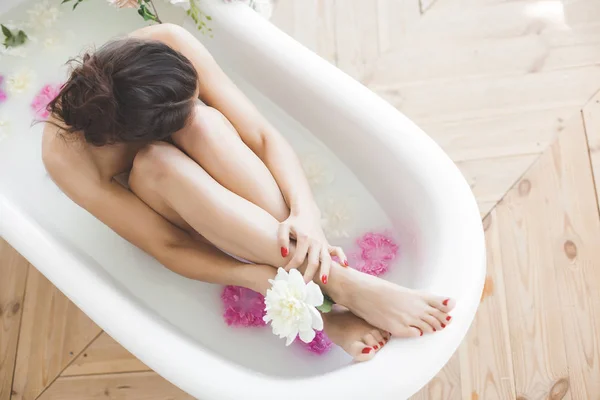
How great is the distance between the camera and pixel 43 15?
1599mm

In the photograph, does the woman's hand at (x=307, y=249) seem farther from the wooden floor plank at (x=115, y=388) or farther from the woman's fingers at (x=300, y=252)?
the wooden floor plank at (x=115, y=388)

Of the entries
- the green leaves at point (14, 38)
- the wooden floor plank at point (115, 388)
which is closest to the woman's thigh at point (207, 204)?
the wooden floor plank at point (115, 388)

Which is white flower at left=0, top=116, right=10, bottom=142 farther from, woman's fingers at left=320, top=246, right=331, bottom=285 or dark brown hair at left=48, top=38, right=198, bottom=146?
woman's fingers at left=320, top=246, right=331, bottom=285

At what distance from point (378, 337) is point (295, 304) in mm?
183

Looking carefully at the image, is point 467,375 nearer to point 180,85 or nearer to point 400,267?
point 400,267

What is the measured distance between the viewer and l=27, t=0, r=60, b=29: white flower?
1592 mm

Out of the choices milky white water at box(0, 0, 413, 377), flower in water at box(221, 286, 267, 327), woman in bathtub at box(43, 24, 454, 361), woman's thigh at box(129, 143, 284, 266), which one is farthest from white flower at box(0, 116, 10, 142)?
flower in water at box(221, 286, 267, 327)

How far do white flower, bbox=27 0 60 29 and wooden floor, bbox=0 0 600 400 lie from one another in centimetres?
59

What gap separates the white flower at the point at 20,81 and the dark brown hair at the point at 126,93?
60 centimetres

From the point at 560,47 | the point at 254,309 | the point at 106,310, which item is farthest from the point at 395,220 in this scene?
the point at 560,47

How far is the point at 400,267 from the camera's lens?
4.12 feet

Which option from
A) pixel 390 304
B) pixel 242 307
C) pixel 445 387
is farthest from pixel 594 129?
pixel 242 307

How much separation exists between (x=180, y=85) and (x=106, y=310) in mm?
401

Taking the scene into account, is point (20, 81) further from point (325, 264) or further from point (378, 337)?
point (378, 337)
